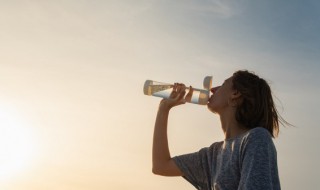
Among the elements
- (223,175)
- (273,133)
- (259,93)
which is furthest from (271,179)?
(259,93)

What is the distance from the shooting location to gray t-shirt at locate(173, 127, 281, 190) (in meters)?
3.84

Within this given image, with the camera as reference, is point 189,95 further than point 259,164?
Yes

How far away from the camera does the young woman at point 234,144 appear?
12.8 ft

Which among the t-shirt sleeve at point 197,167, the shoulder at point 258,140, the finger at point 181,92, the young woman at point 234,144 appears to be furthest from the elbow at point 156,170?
the shoulder at point 258,140

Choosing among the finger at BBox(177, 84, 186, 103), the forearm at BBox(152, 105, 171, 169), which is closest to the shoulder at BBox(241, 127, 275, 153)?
the forearm at BBox(152, 105, 171, 169)

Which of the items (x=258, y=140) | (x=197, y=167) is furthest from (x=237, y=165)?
(x=197, y=167)

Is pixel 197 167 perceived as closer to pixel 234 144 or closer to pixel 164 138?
pixel 164 138

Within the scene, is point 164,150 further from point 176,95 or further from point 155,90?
point 155,90

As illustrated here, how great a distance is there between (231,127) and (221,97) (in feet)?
1.37

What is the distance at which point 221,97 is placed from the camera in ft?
16.8

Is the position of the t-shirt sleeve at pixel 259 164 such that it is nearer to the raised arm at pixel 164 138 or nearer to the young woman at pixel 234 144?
the young woman at pixel 234 144

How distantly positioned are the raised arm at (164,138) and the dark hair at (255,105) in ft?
2.56

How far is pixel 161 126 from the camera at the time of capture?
5.57 metres

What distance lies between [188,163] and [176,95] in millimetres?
864
